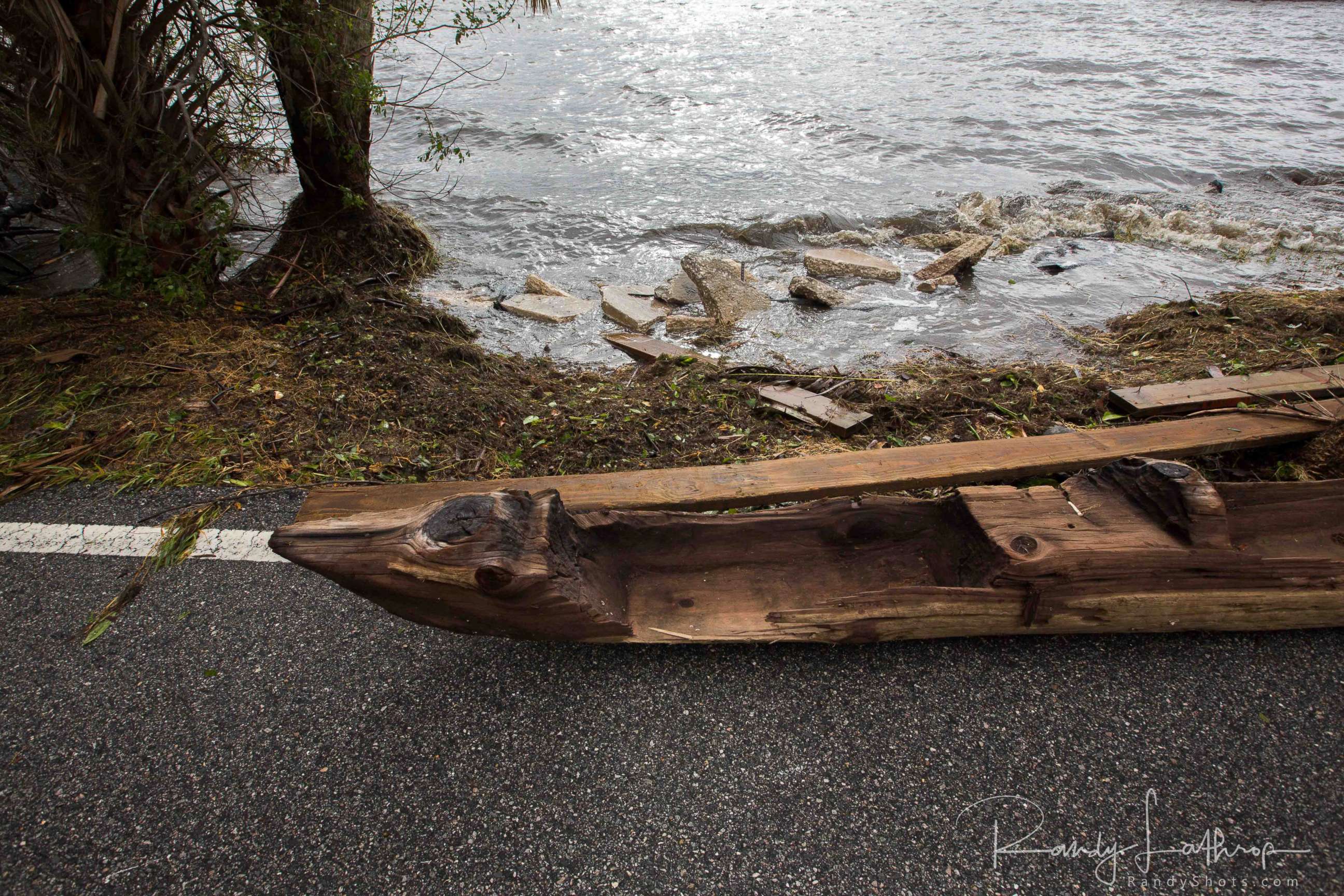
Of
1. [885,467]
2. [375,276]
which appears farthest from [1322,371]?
[375,276]

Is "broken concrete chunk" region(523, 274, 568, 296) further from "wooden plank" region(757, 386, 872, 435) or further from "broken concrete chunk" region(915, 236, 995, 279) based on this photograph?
"broken concrete chunk" region(915, 236, 995, 279)

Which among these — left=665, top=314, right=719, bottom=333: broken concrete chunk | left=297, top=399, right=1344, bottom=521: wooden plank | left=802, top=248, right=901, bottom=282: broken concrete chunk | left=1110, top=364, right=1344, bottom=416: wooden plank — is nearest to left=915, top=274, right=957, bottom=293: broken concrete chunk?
left=802, top=248, right=901, bottom=282: broken concrete chunk

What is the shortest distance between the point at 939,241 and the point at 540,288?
11.7 ft

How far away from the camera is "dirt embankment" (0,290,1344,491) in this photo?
339cm

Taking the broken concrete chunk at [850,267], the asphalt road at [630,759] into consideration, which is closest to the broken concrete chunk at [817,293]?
the broken concrete chunk at [850,267]

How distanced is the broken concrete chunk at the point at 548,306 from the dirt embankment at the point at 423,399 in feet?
3.26

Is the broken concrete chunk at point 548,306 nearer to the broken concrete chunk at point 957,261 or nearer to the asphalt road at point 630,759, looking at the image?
the broken concrete chunk at point 957,261

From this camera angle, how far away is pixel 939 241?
266 inches

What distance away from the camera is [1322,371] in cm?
377

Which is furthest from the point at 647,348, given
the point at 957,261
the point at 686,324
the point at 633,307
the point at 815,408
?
the point at 957,261

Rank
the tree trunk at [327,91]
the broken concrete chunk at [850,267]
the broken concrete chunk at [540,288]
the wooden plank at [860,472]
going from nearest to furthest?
1. the wooden plank at [860,472]
2. the tree trunk at [327,91]
3. the broken concrete chunk at [540,288]
4. the broken concrete chunk at [850,267]

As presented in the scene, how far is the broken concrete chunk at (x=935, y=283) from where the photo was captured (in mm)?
5867

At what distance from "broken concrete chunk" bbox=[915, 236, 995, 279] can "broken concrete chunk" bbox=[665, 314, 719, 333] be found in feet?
6.18

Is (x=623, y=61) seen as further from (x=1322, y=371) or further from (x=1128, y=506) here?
(x=1128, y=506)
